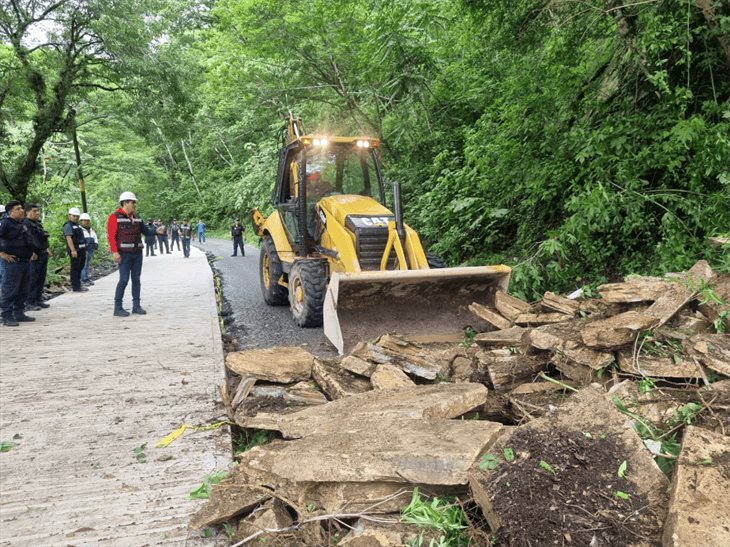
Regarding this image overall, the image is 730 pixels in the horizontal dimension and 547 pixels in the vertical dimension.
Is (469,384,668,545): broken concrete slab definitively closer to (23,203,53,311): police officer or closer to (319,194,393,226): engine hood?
(319,194,393,226): engine hood

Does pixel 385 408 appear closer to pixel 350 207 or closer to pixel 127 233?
pixel 350 207

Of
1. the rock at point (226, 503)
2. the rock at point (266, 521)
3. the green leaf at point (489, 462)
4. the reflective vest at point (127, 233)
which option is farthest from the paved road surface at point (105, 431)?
the green leaf at point (489, 462)

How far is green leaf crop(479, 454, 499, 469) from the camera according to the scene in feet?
7.63

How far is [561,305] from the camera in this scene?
4.63 metres

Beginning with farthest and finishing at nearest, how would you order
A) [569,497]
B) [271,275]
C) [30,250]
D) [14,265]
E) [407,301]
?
[271,275], [30,250], [14,265], [407,301], [569,497]

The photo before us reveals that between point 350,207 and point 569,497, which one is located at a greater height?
point 350,207

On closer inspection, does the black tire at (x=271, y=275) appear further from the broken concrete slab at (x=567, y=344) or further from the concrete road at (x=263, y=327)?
the broken concrete slab at (x=567, y=344)

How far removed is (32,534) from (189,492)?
0.72 metres

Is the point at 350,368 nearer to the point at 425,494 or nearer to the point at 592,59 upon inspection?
the point at 425,494

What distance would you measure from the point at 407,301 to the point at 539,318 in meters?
1.59

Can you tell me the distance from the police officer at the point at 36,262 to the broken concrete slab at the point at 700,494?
8.34 meters

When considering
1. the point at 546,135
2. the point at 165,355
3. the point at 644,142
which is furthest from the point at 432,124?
the point at 165,355

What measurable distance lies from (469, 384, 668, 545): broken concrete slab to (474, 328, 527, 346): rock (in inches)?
69.7

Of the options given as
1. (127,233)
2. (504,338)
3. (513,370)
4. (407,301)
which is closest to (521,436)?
(513,370)
